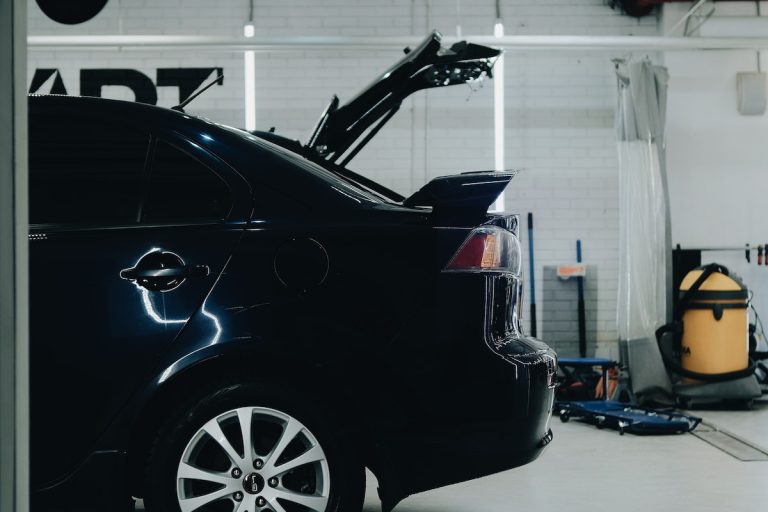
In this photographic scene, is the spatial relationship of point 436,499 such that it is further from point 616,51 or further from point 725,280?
point 616,51

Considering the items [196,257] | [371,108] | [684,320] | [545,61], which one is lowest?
[684,320]

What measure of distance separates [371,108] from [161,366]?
11.4 ft

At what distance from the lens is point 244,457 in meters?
2.28

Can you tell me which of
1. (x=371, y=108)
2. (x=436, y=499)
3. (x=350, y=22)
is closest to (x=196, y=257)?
(x=436, y=499)

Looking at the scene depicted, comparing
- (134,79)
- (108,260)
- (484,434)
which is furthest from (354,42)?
(484,434)

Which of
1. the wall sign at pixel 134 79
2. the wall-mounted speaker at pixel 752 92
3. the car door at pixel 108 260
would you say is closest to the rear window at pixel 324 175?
the car door at pixel 108 260

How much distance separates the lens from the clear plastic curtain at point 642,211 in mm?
6977

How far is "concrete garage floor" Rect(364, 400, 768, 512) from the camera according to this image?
3.33 metres

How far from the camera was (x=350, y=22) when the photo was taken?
8375mm

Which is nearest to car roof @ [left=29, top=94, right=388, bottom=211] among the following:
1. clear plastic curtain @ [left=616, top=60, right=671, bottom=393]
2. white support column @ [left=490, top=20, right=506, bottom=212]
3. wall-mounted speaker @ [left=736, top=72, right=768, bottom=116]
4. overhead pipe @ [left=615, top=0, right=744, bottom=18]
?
clear plastic curtain @ [left=616, top=60, right=671, bottom=393]

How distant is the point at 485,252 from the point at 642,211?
5077mm

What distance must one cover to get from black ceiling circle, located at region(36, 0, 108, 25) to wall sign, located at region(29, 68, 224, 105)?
6.71 meters

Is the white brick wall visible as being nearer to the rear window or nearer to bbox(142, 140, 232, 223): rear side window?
the rear window

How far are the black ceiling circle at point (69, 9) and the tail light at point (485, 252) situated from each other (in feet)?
3.53
